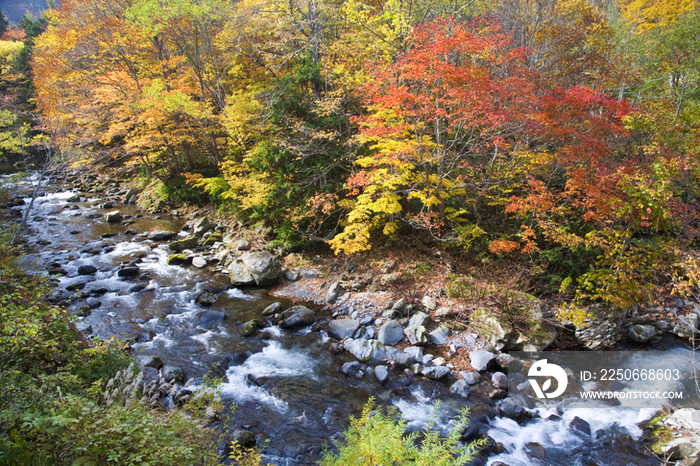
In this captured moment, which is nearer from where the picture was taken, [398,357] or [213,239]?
[398,357]

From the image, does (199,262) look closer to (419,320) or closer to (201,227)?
(201,227)

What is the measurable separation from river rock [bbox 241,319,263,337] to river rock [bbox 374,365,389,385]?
11.9 feet

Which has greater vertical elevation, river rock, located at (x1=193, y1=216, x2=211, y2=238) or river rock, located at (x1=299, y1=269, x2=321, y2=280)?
river rock, located at (x1=193, y1=216, x2=211, y2=238)

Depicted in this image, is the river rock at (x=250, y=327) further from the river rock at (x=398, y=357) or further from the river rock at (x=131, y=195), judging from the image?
the river rock at (x=131, y=195)

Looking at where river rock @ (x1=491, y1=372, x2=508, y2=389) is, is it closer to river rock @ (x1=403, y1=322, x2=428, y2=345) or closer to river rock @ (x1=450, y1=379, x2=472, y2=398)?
river rock @ (x1=450, y1=379, x2=472, y2=398)

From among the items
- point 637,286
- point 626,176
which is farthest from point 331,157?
point 637,286

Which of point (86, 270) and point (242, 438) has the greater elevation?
point (86, 270)

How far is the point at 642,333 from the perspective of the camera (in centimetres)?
870

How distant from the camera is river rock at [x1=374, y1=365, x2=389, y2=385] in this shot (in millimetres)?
7537

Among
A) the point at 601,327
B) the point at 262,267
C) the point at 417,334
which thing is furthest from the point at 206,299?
the point at 601,327

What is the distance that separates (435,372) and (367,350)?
171cm

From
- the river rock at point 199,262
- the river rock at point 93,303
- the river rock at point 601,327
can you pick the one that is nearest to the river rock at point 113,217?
the river rock at point 199,262

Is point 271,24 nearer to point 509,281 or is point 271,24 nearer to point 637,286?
point 509,281
